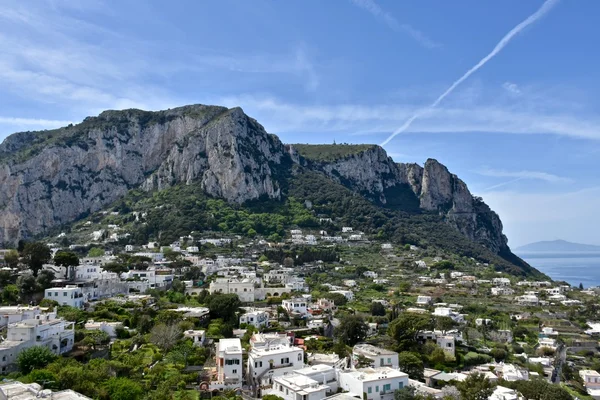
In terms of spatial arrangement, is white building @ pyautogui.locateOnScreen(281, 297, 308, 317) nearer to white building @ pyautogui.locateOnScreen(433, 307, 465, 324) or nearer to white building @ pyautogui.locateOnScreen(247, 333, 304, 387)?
white building @ pyautogui.locateOnScreen(433, 307, 465, 324)

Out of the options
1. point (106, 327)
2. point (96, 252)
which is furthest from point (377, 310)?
point (96, 252)

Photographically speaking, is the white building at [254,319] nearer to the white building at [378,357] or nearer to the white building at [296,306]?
the white building at [296,306]

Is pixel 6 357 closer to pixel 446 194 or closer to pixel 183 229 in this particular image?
pixel 183 229

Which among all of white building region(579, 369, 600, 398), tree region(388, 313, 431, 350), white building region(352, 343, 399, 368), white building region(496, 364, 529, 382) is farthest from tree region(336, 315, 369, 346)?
white building region(579, 369, 600, 398)

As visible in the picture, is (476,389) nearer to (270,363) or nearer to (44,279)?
(270,363)

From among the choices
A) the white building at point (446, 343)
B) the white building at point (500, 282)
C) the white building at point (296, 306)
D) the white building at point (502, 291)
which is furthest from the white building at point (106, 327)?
the white building at point (500, 282)

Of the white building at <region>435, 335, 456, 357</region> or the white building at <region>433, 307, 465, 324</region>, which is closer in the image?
the white building at <region>435, 335, 456, 357</region>
